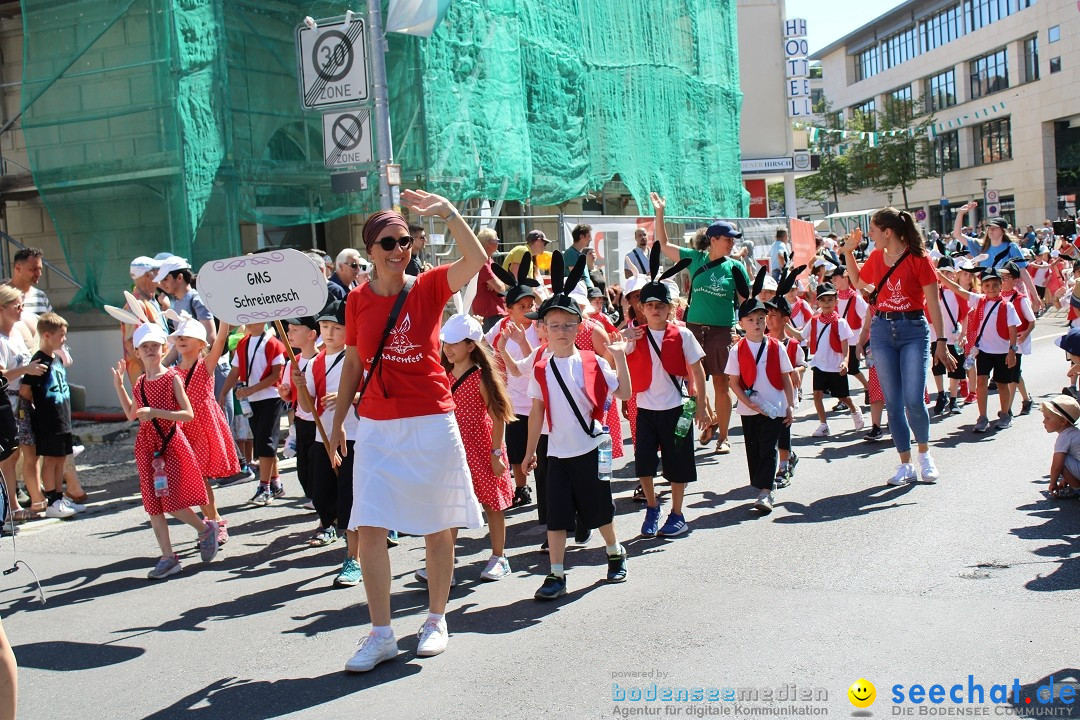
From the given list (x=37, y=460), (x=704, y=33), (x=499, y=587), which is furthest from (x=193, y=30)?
(x=704, y=33)

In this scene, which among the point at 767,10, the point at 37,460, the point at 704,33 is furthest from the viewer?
the point at 767,10

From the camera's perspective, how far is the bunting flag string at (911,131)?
172 feet

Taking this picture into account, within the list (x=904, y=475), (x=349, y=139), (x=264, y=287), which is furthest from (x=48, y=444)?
(x=904, y=475)

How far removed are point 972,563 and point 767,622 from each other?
154 centimetres

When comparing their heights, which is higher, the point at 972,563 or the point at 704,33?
the point at 704,33

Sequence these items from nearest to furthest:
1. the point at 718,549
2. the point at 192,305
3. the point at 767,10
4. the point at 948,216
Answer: the point at 718,549
the point at 192,305
the point at 767,10
the point at 948,216

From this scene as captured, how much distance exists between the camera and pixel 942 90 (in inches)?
2542

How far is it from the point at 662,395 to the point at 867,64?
7207 cm

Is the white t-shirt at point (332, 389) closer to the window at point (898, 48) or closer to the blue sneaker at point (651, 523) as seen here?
the blue sneaker at point (651, 523)

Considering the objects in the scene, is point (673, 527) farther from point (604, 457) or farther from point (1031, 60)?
point (1031, 60)

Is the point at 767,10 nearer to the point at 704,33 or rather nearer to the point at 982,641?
the point at 704,33

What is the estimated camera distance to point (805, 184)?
62.9m

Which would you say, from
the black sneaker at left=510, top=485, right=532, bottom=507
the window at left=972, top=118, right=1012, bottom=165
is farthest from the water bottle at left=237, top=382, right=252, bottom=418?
the window at left=972, top=118, right=1012, bottom=165

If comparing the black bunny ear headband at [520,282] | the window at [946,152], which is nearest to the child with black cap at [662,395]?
the black bunny ear headband at [520,282]
